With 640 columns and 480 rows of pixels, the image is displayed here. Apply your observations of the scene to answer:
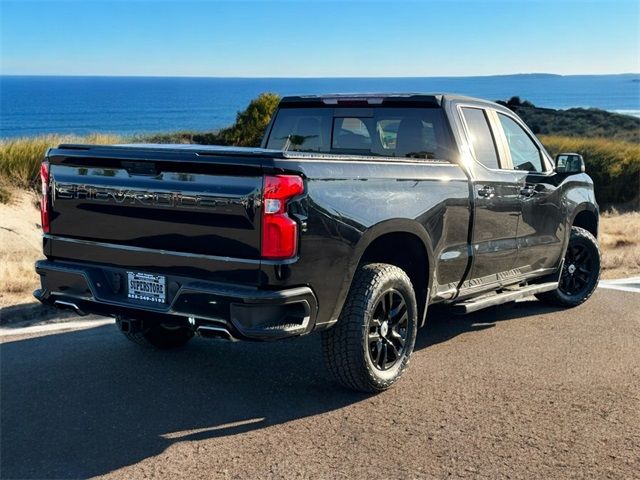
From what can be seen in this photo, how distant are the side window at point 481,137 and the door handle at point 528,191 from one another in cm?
35

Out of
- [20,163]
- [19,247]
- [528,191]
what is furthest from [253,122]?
[528,191]

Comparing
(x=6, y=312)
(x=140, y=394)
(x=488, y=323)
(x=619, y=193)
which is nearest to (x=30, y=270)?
(x=6, y=312)

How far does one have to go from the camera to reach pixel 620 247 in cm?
1290

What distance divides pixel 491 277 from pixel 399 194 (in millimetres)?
1679

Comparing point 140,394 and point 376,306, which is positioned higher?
point 376,306

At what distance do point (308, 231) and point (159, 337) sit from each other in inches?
81.0

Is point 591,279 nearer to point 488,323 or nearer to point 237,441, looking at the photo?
point 488,323

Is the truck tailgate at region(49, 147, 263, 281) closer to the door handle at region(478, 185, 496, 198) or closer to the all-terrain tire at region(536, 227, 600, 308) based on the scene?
the door handle at region(478, 185, 496, 198)

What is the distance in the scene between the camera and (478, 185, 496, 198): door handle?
5.93 metres

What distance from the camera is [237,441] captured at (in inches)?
165

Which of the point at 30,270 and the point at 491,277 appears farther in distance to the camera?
the point at 30,270

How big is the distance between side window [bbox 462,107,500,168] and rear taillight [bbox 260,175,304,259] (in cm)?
245

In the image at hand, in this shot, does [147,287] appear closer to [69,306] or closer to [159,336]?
[69,306]

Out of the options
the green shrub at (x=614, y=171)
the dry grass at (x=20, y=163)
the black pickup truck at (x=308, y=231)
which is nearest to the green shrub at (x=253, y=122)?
the dry grass at (x=20, y=163)
